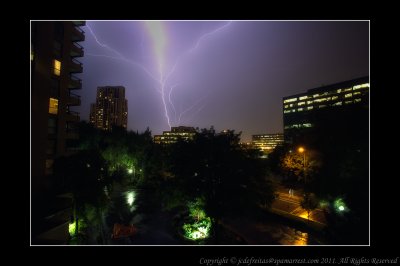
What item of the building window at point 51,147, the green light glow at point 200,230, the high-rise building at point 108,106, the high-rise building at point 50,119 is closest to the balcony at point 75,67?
the high-rise building at point 50,119

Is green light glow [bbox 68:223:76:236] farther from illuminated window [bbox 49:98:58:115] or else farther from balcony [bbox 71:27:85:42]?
balcony [bbox 71:27:85:42]

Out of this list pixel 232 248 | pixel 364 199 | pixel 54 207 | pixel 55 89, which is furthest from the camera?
pixel 55 89

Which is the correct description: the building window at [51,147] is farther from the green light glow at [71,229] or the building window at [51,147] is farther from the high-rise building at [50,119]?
the green light glow at [71,229]

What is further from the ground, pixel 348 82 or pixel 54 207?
pixel 348 82
